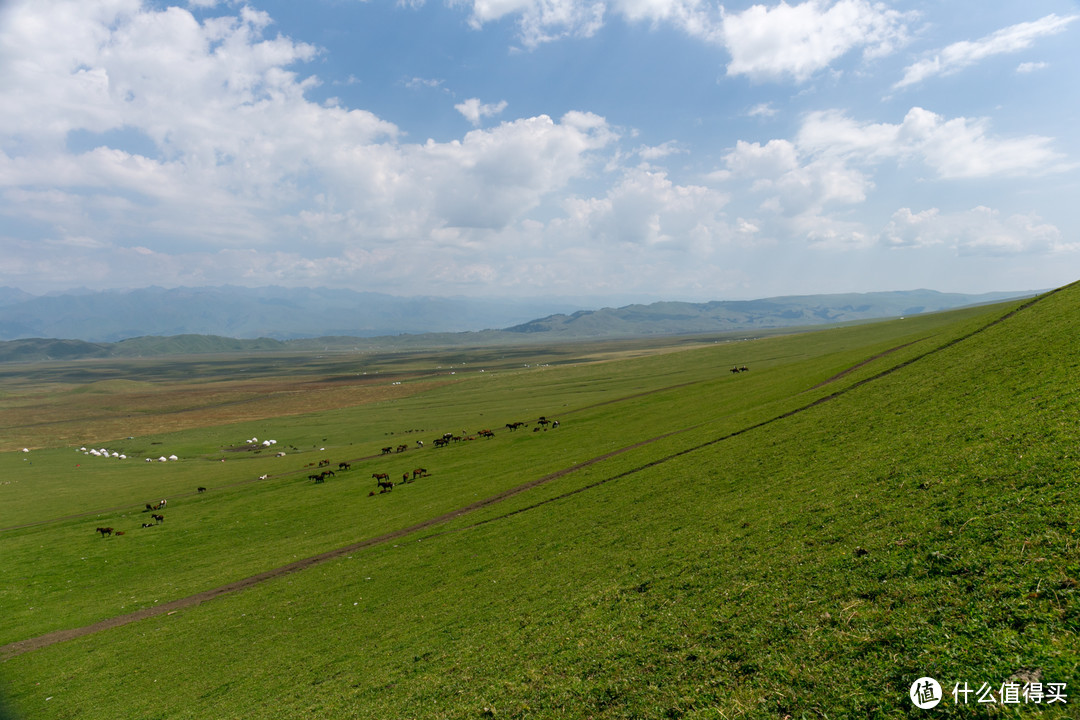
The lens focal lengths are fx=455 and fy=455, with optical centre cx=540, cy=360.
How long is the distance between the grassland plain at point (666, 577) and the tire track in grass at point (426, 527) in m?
0.74

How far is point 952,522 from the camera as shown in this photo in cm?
1291

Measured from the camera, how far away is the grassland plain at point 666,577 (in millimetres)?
9664

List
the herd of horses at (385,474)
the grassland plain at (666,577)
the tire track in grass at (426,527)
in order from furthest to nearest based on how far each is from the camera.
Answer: the herd of horses at (385,474) → the tire track in grass at (426,527) → the grassland plain at (666,577)

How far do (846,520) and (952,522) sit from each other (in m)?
3.36

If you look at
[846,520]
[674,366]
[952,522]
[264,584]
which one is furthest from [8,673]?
[674,366]

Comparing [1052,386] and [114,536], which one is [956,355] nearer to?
[1052,386]

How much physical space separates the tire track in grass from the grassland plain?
740mm

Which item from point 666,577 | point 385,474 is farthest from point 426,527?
point 666,577

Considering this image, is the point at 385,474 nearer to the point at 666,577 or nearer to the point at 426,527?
the point at 426,527

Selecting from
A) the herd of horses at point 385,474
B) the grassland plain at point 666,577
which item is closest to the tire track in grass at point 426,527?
the grassland plain at point 666,577

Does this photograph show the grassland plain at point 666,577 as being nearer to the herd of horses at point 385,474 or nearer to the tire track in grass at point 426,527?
the tire track in grass at point 426,527

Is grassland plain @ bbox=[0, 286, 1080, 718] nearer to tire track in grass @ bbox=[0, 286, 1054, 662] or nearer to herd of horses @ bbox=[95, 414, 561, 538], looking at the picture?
tire track in grass @ bbox=[0, 286, 1054, 662]

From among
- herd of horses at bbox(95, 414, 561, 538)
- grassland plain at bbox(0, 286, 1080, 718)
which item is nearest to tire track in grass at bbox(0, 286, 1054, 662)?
grassland plain at bbox(0, 286, 1080, 718)

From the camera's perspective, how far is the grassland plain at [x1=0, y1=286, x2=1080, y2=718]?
9664 mm
